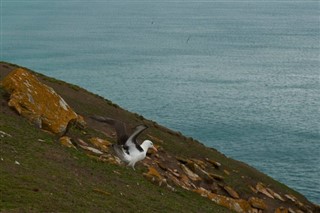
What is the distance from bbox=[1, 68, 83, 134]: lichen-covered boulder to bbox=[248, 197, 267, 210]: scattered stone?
48.1ft

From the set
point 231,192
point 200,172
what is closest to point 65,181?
point 200,172

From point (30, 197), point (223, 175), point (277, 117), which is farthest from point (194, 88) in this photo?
point (30, 197)

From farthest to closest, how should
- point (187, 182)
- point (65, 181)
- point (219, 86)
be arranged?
point (219, 86)
point (187, 182)
point (65, 181)

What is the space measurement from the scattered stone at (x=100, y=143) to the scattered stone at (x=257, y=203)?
11.8 m

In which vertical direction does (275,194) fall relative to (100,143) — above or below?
below

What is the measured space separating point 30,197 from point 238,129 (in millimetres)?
74956

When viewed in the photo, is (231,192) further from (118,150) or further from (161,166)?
(118,150)

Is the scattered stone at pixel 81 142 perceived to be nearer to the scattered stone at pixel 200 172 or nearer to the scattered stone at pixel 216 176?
the scattered stone at pixel 200 172

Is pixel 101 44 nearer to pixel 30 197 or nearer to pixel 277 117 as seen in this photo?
pixel 277 117

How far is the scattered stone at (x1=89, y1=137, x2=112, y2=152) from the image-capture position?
1263 inches

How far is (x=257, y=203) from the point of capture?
38.2m

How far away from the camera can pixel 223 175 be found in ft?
141

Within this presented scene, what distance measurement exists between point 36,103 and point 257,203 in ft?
58.5

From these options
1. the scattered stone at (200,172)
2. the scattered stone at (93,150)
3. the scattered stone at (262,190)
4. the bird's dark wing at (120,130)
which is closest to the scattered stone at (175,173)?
the scattered stone at (200,172)
